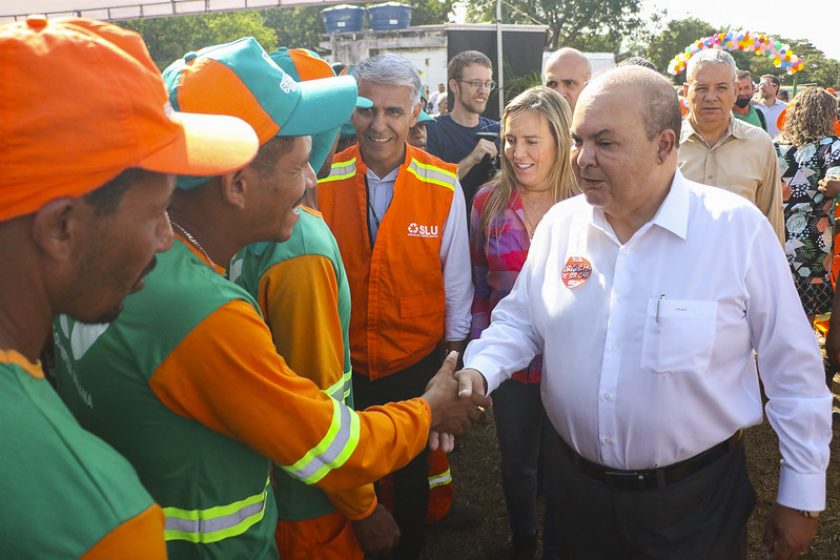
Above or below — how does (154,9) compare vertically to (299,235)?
above

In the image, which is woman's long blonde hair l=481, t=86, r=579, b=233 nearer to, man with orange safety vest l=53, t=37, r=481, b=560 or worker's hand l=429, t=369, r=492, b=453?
worker's hand l=429, t=369, r=492, b=453

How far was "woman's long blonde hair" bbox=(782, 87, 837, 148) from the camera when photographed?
566 cm

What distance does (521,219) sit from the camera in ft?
11.9

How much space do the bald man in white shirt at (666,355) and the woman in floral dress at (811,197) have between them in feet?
12.6

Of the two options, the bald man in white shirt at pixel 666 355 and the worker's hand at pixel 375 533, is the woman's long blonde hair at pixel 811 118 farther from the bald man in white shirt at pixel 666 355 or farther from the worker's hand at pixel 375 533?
the worker's hand at pixel 375 533

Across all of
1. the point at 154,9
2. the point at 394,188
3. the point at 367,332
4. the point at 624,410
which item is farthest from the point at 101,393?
the point at 154,9

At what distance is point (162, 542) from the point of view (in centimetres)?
111

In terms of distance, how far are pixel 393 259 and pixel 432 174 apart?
530 millimetres

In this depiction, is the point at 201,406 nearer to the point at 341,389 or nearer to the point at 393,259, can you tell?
the point at 341,389

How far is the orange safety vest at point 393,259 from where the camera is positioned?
3.47 meters

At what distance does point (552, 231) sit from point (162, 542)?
1.88 meters

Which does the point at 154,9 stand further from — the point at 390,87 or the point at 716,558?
the point at 716,558

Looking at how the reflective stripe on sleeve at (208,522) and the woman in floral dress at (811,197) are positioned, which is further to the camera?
the woman in floral dress at (811,197)

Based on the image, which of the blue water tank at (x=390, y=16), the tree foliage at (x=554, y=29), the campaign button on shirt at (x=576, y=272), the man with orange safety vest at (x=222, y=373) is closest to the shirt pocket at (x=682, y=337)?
the campaign button on shirt at (x=576, y=272)
